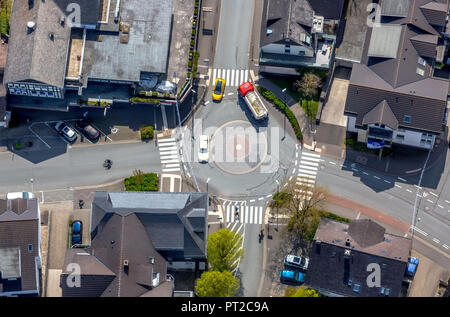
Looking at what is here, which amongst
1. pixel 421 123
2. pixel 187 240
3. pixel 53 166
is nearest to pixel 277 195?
pixel 187 240

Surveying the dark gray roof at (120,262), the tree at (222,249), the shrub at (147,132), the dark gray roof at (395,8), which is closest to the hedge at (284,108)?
the shrub at (147,132)

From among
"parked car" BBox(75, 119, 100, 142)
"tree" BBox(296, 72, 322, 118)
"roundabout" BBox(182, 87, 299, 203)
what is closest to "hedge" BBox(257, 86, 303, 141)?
"roundabout" BBox(182, 87, 299, 203)

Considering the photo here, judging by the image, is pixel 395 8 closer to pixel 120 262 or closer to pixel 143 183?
pixel 143 183

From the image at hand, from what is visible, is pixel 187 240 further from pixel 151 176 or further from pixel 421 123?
pixel 421 123

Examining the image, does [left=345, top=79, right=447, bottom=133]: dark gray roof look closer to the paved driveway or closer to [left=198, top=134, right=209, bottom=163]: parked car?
the paved driveway

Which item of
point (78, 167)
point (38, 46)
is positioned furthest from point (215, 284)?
point (38, 46)

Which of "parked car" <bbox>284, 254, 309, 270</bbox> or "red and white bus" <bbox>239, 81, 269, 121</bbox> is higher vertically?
"red and white bus" <bbox>239, 81, 269, 121</bbox>
